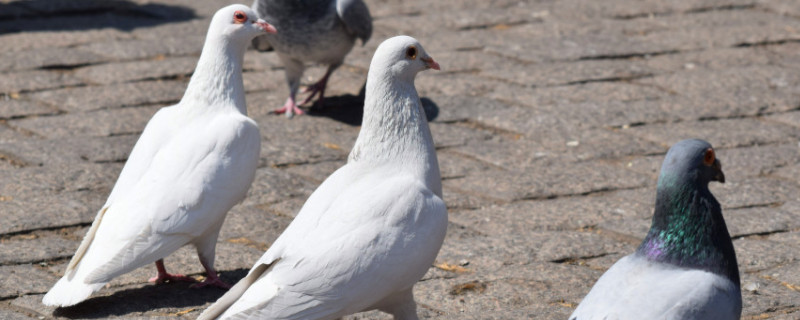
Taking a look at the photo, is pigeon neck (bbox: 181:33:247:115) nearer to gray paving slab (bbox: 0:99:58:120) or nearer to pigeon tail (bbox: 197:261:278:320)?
pigeon tail (bbox: 197:261:278:320)

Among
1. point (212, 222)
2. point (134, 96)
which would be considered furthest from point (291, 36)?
point (212, 222)

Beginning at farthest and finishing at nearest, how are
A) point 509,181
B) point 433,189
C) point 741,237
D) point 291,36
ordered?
point 291,36 < point 509,181 < point 741,237 < point 433,189

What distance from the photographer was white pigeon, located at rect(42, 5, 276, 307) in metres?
3.30

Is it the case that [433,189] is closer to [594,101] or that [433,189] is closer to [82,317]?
[82,317]

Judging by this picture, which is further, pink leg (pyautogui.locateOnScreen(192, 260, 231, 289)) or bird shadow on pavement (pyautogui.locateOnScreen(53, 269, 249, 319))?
pink leg (pyautogui.locateOnScreen(192, 260, 231, 289))

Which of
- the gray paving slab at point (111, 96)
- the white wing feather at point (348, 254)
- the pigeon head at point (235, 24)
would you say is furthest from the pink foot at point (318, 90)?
the white wing feather at point (348, 254)

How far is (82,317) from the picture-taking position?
333 cm

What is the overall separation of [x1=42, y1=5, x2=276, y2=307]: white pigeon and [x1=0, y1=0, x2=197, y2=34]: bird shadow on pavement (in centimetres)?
361

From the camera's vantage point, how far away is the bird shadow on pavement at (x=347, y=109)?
5748 mm

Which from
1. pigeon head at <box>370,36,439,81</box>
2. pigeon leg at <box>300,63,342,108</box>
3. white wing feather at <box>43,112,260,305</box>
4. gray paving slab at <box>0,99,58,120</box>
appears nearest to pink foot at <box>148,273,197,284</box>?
white wing feather at <box>43,112,260,305</box>

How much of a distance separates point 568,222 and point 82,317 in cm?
187

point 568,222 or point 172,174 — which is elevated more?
point 172,174

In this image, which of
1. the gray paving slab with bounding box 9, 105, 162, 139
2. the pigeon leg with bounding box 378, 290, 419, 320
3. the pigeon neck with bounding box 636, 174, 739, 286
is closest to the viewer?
the pigeon neck with bounding box 636, 174, 739, 286

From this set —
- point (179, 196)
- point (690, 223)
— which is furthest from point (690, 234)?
point (179, 196)
